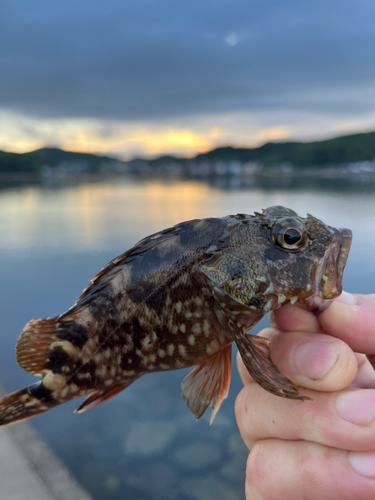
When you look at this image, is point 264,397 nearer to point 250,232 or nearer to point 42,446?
point 250,232

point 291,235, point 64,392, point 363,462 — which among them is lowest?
point 363,462

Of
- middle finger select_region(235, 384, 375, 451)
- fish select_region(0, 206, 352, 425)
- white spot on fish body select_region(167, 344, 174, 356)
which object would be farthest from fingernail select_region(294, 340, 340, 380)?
white spot on fish body select_region(167, 344, 174, 356)

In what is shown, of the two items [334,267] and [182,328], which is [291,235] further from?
[182,328]

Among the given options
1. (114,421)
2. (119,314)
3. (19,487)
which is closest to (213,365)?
(119,314)

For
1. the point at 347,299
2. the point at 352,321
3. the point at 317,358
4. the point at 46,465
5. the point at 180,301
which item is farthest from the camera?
the point at 46,465

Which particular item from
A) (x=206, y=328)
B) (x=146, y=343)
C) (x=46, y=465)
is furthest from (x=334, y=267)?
(x=46, y=465)

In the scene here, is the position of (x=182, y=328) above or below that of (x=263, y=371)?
above

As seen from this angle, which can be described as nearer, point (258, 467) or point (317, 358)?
point (317, 358)

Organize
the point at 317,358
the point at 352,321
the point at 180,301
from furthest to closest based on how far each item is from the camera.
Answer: the point at 352,321
the point at 317,358
the point at 180,301
